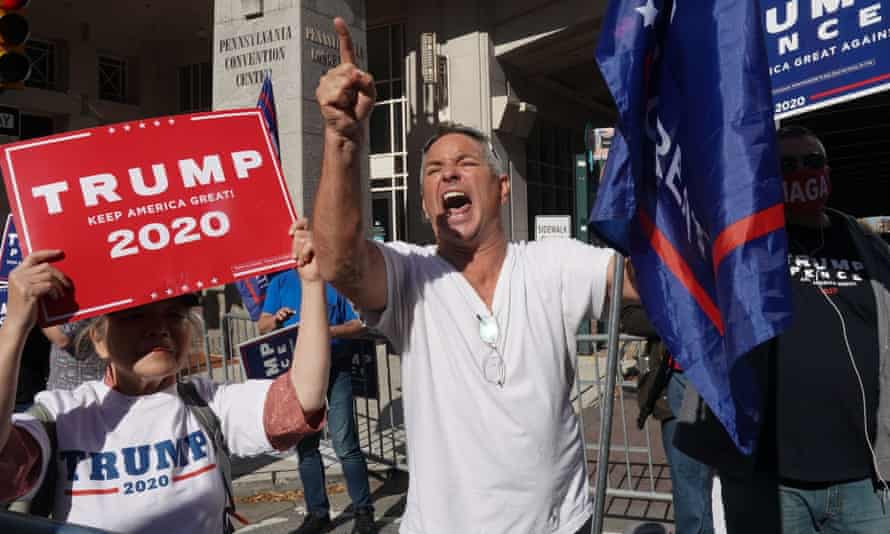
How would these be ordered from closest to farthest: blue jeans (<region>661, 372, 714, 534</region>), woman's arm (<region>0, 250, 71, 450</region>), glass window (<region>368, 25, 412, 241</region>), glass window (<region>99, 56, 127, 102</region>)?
woman's arm (<region>0, 250, 71, 450</region>) < blue jeans (<region>661, 372, 714, 534</region>) < glass window (<region>368, 25, 412, 241</region>) < glass window (<region>99, 56, 127, 102</region>)

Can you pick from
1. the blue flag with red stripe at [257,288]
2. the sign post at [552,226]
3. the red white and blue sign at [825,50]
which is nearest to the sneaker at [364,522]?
the blue flag with red stripe at [257,288]

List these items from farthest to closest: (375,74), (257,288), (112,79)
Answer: (112,79) < (375,74) < (257,288)

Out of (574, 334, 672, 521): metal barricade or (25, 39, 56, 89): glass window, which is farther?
(25, 39, 56, 89): glass window

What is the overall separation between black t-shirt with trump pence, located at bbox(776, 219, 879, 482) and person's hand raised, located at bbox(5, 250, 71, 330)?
7.55ft

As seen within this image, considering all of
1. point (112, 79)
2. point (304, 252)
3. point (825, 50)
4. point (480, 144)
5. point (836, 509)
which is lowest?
point (836, 509)

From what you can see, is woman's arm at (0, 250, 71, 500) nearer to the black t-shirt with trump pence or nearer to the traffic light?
the black t-shirt with trump pence

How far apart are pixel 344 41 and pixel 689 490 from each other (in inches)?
Result: 110

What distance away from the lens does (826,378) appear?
254 cm

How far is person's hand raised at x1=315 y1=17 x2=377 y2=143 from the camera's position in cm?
188

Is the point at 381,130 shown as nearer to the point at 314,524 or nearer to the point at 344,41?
the point at 314,524

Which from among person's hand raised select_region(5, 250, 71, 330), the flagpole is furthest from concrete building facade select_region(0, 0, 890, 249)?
the flagpole

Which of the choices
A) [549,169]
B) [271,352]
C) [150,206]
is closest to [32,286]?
[150,206]

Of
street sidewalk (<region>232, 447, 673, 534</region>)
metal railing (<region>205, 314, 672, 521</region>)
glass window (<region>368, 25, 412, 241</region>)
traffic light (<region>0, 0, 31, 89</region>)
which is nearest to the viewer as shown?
street sidewalk (<region>232, 447, 673, 534</region>)

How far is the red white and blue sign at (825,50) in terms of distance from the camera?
10.9 feet
